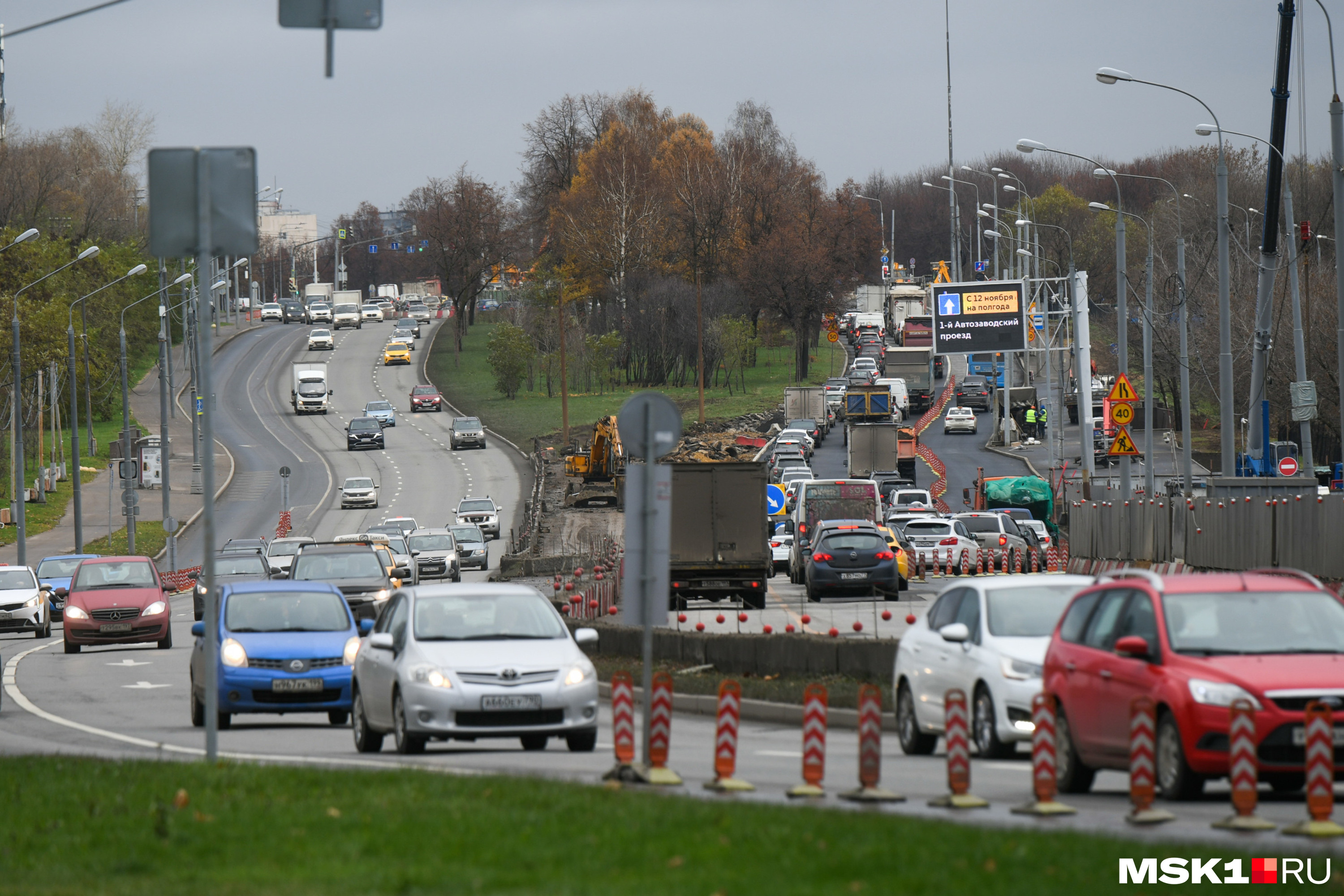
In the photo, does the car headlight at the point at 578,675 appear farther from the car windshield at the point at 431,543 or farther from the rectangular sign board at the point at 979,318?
the rectangular sign board at the point at 979,318

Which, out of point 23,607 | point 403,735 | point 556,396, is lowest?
point 23,607

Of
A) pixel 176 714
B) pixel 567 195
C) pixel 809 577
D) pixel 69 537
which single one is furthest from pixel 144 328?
pixel 176 714

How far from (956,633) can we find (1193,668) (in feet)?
9.41

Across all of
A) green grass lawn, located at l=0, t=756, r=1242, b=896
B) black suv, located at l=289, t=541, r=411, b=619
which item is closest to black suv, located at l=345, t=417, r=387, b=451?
black suv, located at l=289, t=541, r=411, b=619

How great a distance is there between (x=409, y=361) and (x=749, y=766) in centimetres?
11047

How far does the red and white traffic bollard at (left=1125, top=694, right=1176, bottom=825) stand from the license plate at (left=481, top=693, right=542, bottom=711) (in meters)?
5.47

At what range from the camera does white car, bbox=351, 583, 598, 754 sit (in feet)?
46.2

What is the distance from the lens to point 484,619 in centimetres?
1512

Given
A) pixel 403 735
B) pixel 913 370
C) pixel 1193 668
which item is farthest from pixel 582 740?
pixel 913 370

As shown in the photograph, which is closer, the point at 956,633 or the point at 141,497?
the point at 956,633

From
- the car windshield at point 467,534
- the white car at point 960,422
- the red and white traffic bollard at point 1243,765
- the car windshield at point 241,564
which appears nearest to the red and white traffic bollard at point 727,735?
the red and white traffic bollard at point 1243,765

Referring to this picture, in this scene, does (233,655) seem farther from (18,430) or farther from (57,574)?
(18,430)

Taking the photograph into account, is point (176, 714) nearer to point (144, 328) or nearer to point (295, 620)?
point (295, 620)

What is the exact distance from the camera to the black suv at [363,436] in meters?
86.2
